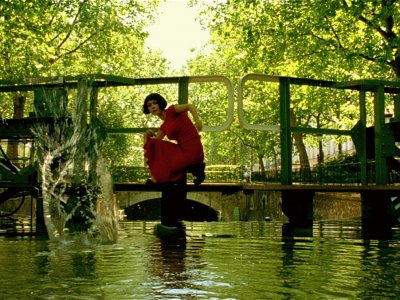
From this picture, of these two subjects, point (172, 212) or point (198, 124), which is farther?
point (172, 212)

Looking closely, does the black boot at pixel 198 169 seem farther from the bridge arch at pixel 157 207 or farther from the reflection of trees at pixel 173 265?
the bridge arch at pixel 157 207

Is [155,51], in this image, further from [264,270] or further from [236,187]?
[264,270]

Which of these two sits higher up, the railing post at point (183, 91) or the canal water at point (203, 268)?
the railing post at point (183, 91)

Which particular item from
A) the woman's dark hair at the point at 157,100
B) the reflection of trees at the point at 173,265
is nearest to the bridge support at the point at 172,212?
the reflection of trees at the point at 173,265

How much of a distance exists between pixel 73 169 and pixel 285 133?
9.99 ft

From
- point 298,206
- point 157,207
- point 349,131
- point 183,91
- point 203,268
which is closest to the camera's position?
point 203,268

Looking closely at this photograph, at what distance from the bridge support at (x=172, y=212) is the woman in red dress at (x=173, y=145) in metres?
0.46

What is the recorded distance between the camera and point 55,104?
966 centimetres

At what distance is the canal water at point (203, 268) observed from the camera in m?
4.63

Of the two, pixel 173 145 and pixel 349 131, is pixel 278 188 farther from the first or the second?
pixel 173 145

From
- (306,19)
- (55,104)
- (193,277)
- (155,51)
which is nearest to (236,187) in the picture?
(55,104)

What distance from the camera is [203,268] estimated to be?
19.4ft

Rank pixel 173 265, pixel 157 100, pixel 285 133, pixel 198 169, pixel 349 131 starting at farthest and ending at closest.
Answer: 1. pixel 349 131
2. pixel 285 133
3. pixel 198 169
4. pixel 157 100
5. pixel 173 265

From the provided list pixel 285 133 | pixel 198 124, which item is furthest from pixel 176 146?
pixel 285 133
